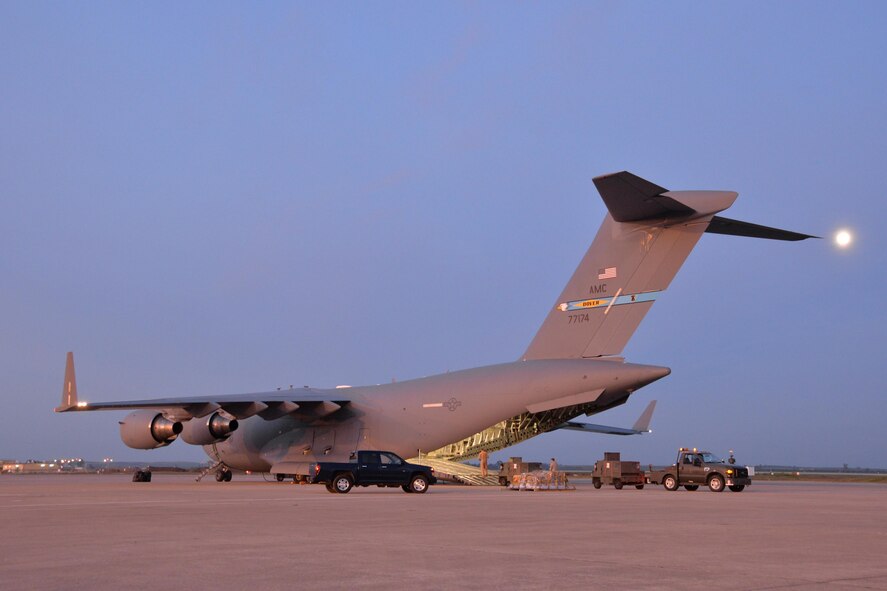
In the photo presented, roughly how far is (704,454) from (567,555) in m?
21.9

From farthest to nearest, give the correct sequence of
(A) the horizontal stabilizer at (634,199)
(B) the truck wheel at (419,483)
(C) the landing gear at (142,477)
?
(C) the landing gear at (142,477), (B) the truck wheel at (419,483), (A) the horizontal stabilizer at (634,199)

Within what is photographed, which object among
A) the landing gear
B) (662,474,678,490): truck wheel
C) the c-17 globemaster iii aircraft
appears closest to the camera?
the c-17 globemaster iii aircraft

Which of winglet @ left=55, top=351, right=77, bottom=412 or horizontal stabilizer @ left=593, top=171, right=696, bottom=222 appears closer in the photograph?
horizontal stabilizer @ left=593, top=171, right=696, bottom=222

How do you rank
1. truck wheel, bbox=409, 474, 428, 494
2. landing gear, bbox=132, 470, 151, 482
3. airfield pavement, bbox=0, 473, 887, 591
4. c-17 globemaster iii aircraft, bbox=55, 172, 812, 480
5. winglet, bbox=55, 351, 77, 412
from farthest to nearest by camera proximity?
landing gear, bbox=132, 470, 151, 482 → winglet, bbox=55, 351, 77, 412 → c-17 globemaster iii aircraft, bbox=55, 172, 812, 480 → truck wheel, bbox=409, 474, 428, 494 → airfield pavement, bbox=0, 473, 887, 591

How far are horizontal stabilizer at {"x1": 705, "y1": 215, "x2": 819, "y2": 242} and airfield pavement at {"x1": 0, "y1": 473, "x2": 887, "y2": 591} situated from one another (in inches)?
375

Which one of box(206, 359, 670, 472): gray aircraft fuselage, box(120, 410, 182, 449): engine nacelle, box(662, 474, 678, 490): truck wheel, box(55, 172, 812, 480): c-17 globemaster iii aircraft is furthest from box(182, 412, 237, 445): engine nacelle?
box(662, 474, 678, 490): truck wheel

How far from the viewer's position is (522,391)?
27656 millimetres

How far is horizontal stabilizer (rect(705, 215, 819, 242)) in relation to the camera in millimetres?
24844

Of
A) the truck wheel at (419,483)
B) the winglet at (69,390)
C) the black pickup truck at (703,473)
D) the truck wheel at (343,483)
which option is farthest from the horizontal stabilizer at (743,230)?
the winglet at (69,390)

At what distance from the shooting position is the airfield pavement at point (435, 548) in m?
7.57

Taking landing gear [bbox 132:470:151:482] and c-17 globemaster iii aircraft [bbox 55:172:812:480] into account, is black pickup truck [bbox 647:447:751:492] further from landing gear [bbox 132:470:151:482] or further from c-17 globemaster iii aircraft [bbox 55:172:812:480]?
landing gear [bbox 132:470:151:482]

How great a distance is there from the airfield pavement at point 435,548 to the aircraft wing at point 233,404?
14027mm

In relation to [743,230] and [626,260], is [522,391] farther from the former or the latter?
[743,230]

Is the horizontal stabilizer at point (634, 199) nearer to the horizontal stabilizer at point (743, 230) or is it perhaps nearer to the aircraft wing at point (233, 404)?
the horizontal stabilizer at point (743, 230)
